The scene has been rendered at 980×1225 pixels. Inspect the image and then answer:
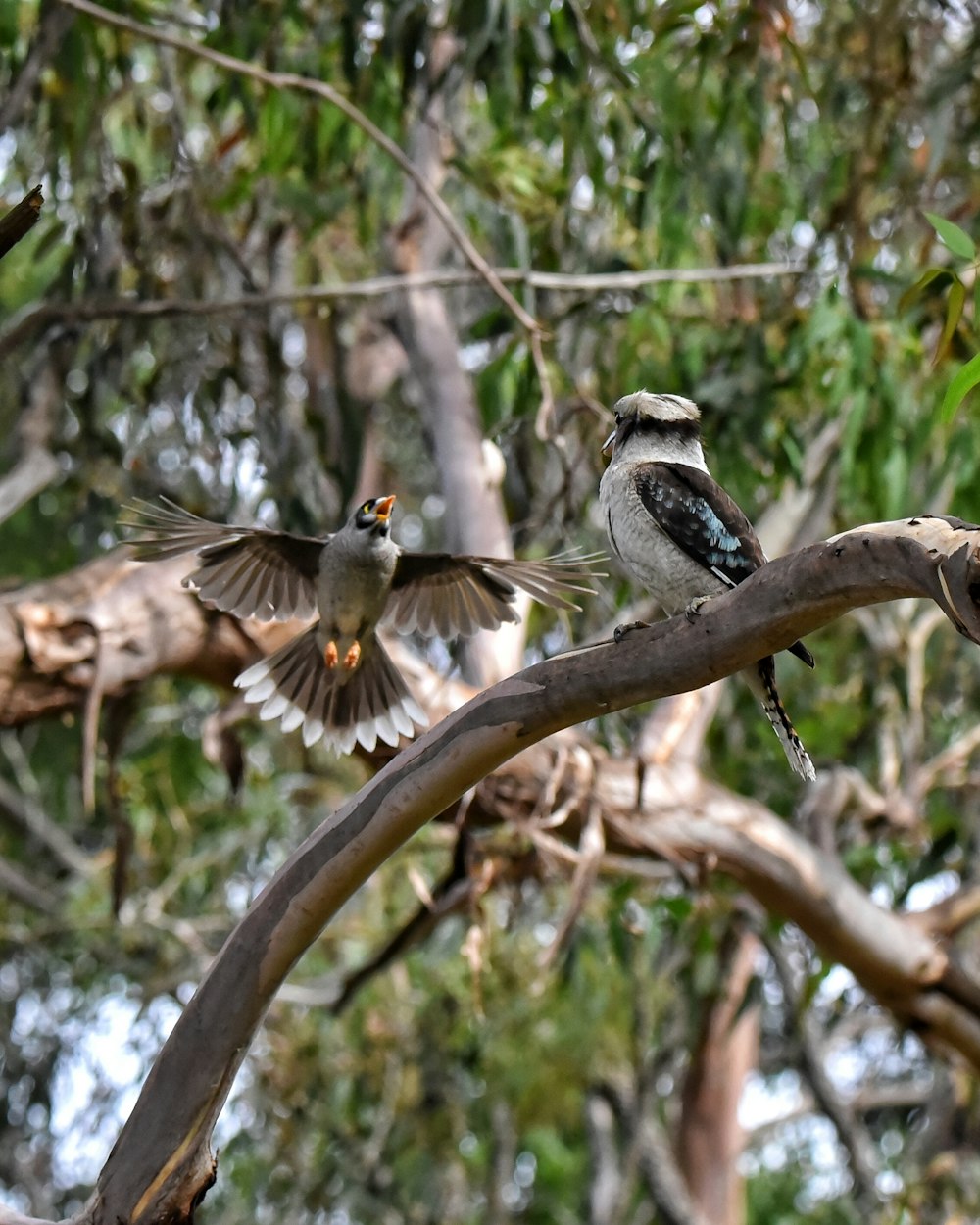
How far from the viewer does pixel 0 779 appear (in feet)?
23.9

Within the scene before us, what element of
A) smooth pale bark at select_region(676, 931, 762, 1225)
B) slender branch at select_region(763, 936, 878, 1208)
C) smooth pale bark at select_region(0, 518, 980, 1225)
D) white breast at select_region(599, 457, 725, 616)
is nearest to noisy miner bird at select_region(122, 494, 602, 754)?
white breast at select_region(599, 457, 725, 616)

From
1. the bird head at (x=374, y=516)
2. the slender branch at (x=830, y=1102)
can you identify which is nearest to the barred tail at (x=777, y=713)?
the bird head at (x=374, y=516)

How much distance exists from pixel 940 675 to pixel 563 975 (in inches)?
82.3

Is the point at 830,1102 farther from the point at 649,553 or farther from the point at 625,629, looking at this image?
the point at 625,629

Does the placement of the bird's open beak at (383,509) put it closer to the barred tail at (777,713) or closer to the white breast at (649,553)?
the white breast at (649,553)

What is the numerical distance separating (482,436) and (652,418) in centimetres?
158

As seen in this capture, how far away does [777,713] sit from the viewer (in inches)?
112

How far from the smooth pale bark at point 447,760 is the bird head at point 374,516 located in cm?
112

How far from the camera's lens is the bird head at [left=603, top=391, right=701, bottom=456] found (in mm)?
3215

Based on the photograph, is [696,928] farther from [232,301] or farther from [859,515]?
[232,301]

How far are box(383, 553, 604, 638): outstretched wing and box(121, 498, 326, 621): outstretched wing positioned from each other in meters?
0.21

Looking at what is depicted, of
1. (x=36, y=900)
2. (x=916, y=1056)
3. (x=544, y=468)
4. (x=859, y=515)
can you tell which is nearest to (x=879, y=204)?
(x=859, y=515)

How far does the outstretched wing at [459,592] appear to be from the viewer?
3.26 metres

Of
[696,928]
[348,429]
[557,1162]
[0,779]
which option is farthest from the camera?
[557,1162]
